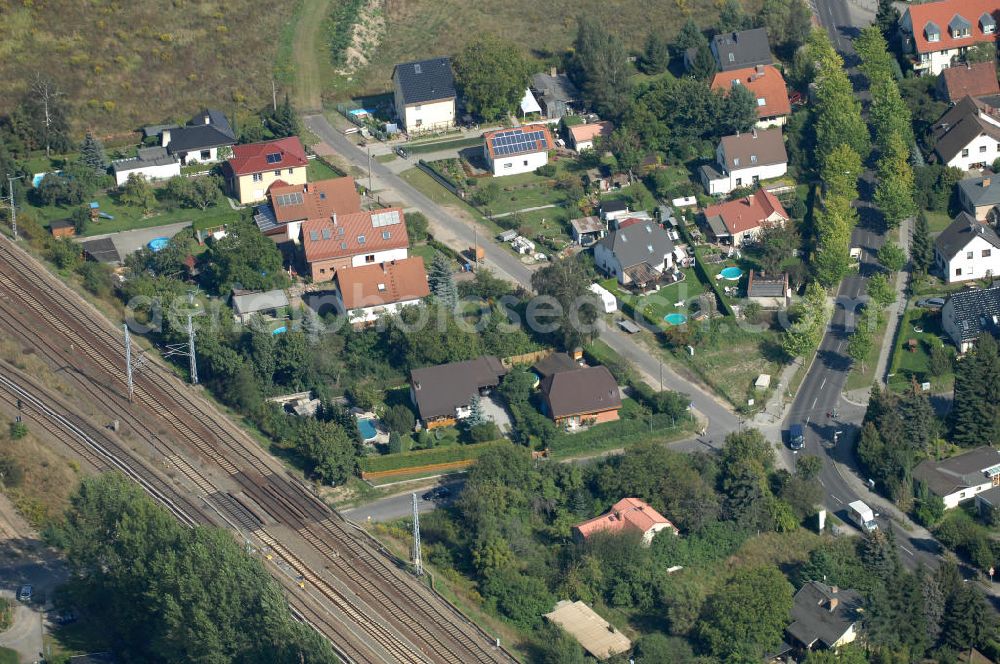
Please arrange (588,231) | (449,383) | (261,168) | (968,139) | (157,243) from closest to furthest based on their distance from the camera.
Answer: (449,383) → (157,243) → (588,231) → (261,168) → (968,139)

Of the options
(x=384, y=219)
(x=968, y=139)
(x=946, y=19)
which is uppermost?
(x=946, y=19)

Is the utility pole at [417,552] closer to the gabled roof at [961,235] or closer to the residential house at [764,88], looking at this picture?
the gabled roof at [961,235]

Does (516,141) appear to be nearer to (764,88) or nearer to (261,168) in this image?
(261,168)

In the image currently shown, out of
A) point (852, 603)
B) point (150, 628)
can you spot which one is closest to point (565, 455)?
point (852, 603)

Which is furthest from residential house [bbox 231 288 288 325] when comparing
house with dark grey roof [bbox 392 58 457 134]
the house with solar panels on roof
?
house with dark grey roof [bbox 392 58 457 134]

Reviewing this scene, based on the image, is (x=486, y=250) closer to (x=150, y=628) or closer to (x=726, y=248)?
(x=726, y=248)

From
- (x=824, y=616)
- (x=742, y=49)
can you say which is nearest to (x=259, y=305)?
(x=824, y=616)
